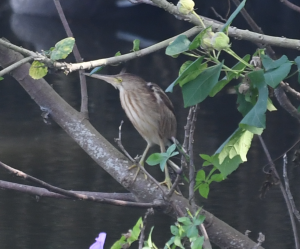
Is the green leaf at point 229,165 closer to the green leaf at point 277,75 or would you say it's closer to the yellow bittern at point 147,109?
the green leaf at point 277,75

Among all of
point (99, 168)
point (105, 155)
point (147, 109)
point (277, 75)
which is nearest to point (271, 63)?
point (277, 75)

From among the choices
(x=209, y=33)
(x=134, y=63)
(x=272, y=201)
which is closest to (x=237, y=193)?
(x=272, y=201)

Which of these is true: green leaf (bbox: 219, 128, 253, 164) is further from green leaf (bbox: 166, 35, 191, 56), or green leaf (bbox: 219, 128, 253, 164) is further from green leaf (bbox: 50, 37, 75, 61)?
green leaf (bbox: 50, 37, 75, 61)

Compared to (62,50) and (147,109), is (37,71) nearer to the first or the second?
(62,50)

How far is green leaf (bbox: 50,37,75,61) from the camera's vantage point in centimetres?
82

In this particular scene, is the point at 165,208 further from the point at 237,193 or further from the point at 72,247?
the point at 237,193

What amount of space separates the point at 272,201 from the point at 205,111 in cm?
142

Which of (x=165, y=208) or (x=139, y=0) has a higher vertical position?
(x=139, y=0)

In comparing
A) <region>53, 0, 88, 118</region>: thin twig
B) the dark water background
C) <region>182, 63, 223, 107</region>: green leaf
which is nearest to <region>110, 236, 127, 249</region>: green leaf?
<region>182, 63, 223, 107</region>: green leaf

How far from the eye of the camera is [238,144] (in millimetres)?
808

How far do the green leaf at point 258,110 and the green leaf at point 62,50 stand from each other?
10.1 inches

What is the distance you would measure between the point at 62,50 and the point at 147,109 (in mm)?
879

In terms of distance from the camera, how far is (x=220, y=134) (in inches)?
136

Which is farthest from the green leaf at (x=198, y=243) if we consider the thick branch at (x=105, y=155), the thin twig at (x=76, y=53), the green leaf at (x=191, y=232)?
the thin twig at (x=76, y=53)
